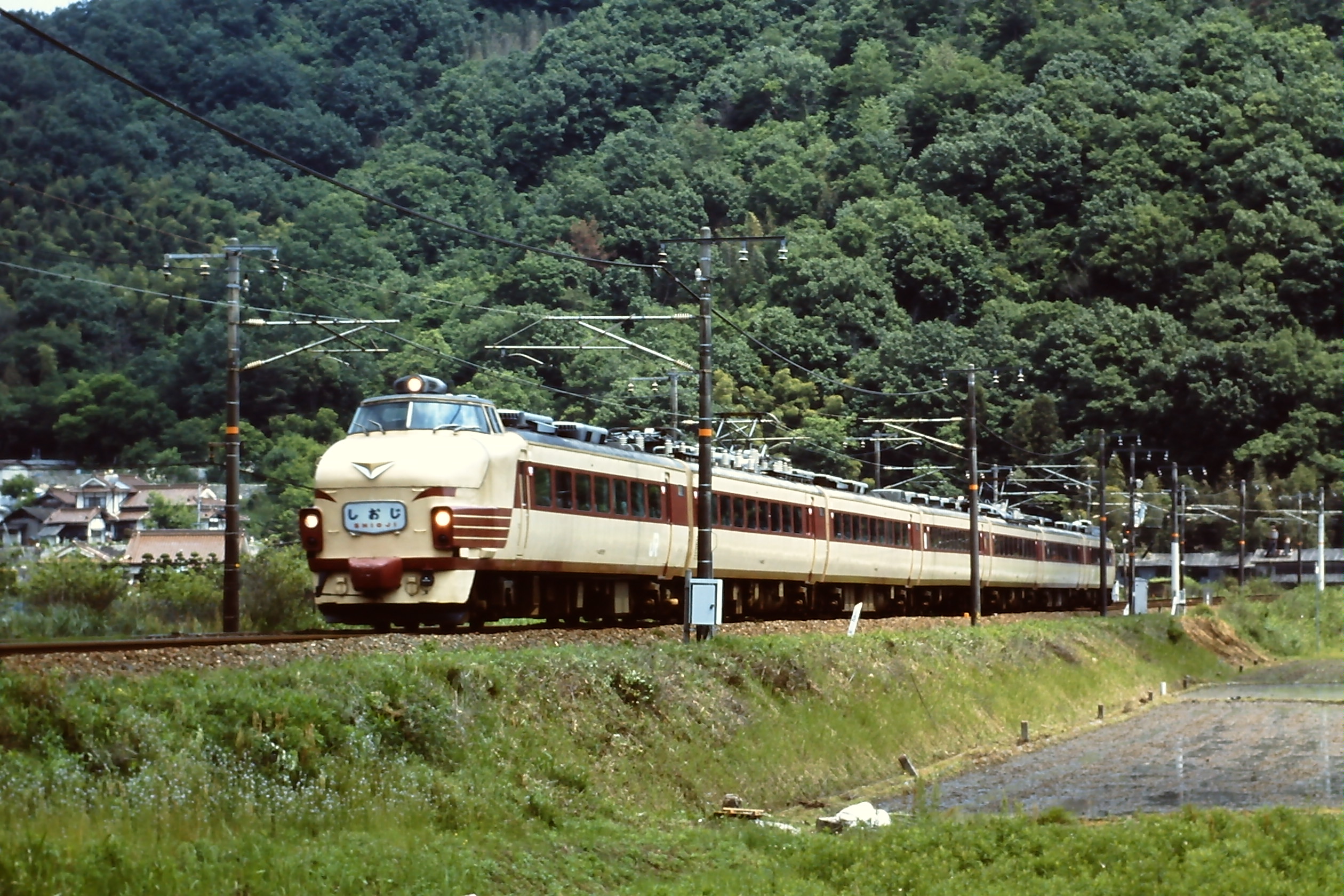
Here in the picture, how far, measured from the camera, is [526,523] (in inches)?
1083

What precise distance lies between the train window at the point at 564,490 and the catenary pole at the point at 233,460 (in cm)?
585

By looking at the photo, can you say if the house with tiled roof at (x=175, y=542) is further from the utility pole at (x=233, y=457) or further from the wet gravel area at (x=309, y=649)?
the wet gravel area at (x=309, y=649)

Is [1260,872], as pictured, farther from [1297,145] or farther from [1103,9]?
[1103,9]

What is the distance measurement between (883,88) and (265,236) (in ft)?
209

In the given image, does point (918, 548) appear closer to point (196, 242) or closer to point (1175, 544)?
point (1175, 544)

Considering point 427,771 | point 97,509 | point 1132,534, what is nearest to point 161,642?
point 427,771

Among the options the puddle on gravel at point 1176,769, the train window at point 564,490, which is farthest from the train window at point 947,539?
the train window at point 564,490

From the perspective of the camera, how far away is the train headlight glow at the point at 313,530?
26.4m

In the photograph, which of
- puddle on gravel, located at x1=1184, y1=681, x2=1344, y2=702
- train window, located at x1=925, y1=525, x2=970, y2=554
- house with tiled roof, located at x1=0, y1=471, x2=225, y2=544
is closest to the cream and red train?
train window, located at x1=925, y1=525, x2=970, y2=554

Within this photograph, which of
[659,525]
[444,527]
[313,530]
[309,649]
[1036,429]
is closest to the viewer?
[309,649]

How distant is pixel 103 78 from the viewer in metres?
120

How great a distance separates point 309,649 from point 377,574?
366 cm

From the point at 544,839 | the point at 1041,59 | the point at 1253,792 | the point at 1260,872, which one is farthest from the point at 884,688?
the point at 1041,59

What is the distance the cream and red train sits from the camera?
→ 25969 millimetres
